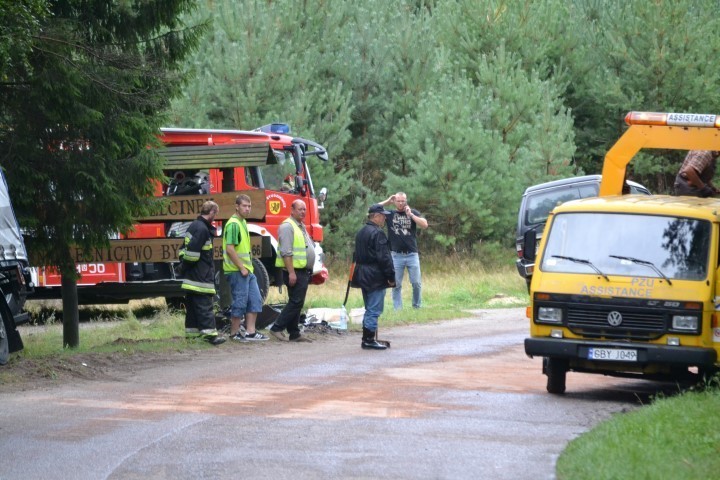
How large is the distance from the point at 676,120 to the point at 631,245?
212 cm

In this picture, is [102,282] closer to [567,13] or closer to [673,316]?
[673,316]

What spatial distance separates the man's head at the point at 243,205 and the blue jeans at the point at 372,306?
74.1 inches

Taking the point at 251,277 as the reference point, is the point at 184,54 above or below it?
above

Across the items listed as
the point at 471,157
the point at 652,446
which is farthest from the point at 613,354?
the point at 471,157

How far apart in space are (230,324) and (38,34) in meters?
5.42

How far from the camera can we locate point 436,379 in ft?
42.1

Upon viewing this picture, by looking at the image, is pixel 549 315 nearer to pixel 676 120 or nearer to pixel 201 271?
pixel 676 120

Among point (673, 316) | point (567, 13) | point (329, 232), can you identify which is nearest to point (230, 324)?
point (673, 316)

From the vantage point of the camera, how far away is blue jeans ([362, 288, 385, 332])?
1578cm

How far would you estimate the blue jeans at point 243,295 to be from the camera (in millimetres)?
16172

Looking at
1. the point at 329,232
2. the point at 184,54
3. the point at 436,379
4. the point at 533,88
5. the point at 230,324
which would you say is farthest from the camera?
the point at 533,88

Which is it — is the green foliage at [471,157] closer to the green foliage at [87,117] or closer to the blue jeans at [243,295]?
the blue jeans at [243,295]

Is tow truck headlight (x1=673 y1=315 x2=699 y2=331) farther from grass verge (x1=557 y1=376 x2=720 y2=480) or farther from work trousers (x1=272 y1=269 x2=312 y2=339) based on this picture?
work trousers (x1=272 y1=269 x2=312 y2=339)

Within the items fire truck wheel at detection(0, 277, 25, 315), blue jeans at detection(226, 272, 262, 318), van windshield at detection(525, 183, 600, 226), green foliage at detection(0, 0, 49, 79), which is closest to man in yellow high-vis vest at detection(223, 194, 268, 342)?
blue jeans at detection(226, 272, 262, 318)
